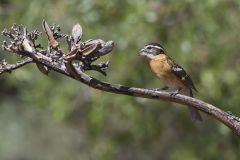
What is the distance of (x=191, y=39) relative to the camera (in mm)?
4656

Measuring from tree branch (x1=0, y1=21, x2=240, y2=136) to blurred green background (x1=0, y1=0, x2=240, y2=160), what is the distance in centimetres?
305

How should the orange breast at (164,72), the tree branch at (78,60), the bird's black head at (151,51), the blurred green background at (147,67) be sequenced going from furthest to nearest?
the blurred green background at (147,67), the orange breast at (164,72), the bird's black head at (151,51), the tree branch at (78,60)

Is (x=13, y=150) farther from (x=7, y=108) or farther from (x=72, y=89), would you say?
(x=72, y=89)

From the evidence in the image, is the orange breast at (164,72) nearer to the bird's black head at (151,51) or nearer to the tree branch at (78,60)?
the bird's black head at (151,51)

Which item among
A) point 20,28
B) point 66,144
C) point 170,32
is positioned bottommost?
point 20,28

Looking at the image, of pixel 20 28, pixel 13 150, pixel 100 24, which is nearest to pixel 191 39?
pixel 100 24

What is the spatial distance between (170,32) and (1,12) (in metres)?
1.23

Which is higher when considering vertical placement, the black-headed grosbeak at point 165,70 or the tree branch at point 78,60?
the black-headed grosbeak at point 165,70

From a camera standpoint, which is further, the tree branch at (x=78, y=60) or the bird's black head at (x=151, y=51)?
the bird's black head at (x=151, y=51)

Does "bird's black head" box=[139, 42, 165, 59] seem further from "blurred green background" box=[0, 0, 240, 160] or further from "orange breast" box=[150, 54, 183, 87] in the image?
"blurred green background" box=[0, 0, 240, 160]

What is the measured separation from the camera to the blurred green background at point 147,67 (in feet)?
15.4

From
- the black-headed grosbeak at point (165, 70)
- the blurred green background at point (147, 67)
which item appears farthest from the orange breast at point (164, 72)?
the blurred green background at point (147, 67)

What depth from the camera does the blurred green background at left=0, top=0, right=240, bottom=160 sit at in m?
4.70

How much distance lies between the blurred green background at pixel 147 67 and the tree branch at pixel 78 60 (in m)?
3.05
